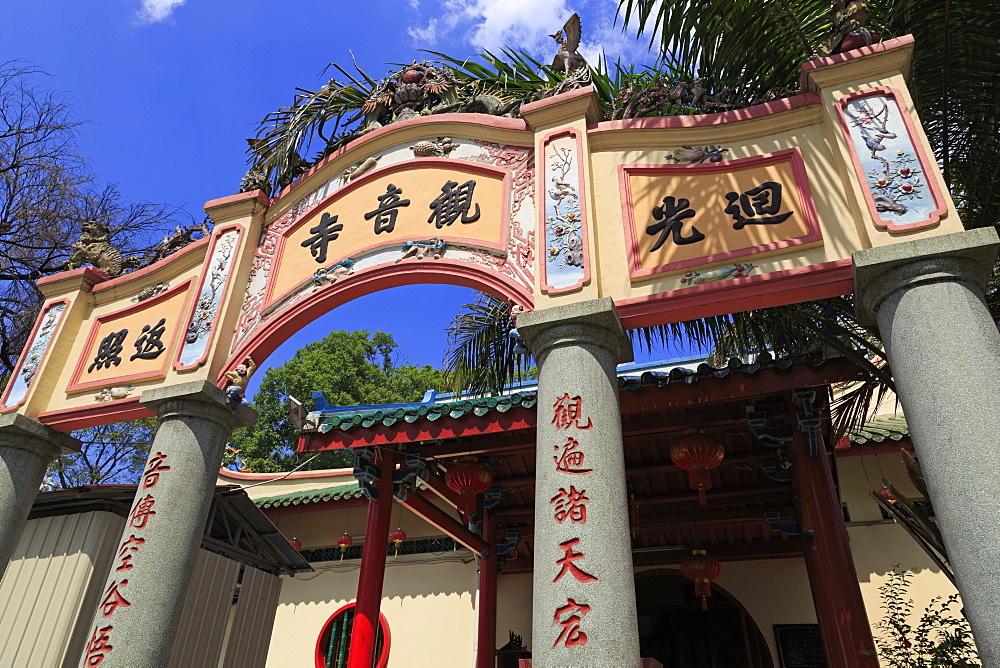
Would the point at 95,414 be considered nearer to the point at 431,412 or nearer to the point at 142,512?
the point at 142,512

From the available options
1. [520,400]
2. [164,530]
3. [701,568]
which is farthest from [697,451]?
[164,530]

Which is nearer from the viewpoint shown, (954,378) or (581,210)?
(954,378)

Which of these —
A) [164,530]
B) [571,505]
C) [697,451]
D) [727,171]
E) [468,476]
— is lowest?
[571,505]

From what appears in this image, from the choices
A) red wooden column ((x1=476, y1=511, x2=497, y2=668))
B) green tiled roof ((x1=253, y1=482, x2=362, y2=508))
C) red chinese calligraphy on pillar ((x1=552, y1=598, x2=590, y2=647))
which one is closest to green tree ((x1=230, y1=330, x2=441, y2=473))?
green tiled roof ((x1=253, y1=482, x2=362, y2=508))

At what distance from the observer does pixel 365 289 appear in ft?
20.9

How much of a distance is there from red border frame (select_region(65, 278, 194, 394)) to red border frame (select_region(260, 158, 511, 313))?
109 cm

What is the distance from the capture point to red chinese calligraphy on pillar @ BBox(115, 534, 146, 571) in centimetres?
560

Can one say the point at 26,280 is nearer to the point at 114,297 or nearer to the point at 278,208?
the point at 114,297

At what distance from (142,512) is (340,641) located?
6.01m

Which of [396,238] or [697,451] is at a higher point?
[396,238]

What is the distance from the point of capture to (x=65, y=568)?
6.73m

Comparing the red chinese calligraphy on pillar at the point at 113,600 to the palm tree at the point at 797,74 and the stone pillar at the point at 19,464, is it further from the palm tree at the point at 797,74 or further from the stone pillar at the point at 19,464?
the palm tree at the point at 797,74

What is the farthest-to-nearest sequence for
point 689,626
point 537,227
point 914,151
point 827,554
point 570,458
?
point 689,626 → point 827,554 → point 537,227 → point 914,151 → point 570,458

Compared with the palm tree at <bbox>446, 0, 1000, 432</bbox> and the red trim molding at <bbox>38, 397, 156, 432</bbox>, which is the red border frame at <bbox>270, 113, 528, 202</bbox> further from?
the red trim molding at <bbox>38, 397, 156, 432</bbox>
